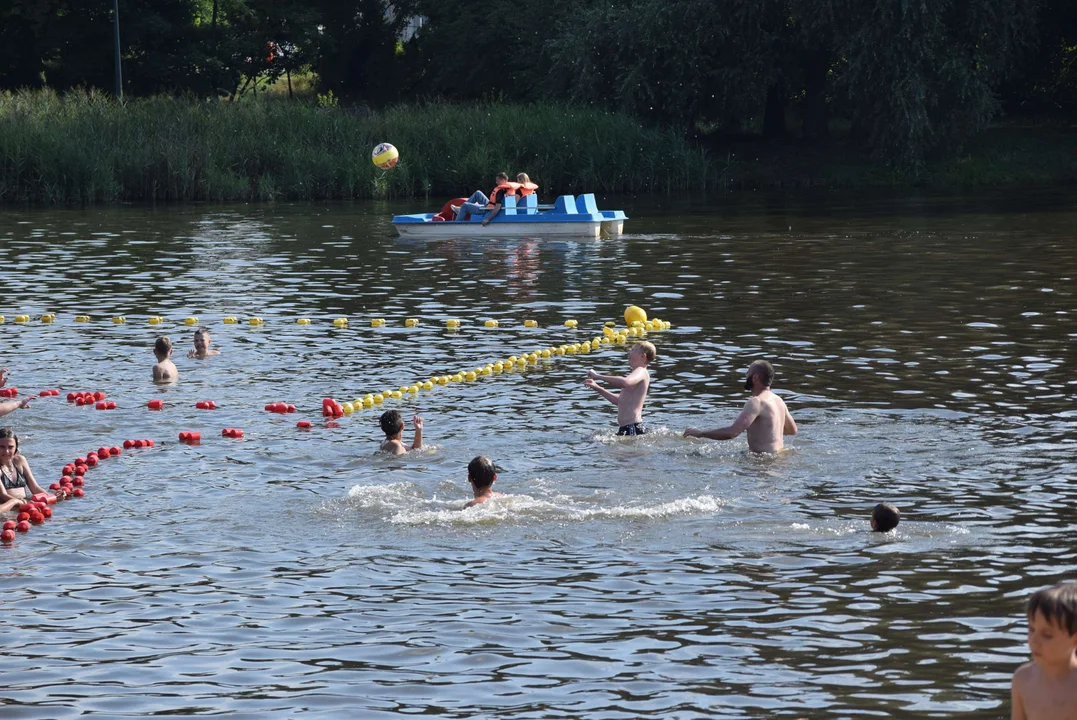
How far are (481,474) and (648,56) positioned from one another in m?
35.4

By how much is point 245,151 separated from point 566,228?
14.1 metres

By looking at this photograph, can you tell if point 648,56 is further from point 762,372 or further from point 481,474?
point 481,474

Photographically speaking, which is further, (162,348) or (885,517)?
(162,348)

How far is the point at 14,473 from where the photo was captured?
479 inches

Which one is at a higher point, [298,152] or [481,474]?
[298,152]

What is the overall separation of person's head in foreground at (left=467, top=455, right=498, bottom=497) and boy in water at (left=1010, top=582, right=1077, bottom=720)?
5.66 meters

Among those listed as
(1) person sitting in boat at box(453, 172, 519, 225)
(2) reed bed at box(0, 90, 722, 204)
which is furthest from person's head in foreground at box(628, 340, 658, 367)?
(2) reed bed at box(0, 90, 722, 204)

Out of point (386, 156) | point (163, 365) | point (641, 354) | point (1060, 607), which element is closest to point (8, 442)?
point (163, 365)

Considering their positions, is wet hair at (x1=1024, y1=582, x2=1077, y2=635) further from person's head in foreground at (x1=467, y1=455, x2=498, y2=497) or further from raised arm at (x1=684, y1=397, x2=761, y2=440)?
raised arm at (x1=684, y1=397, x2=761, y2=440)

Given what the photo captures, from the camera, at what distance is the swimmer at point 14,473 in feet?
39.4

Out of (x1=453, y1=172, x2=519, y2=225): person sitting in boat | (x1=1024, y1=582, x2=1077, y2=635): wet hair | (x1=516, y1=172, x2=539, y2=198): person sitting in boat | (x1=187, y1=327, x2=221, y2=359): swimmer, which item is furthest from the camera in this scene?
(x1=516, y1=172, x2=539, y2=198): person sitting in boat

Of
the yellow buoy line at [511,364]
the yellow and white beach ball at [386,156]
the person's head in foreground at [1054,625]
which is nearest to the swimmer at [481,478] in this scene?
the yellow buoy line at [511,364]

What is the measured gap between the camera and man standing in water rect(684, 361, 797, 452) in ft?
43.0

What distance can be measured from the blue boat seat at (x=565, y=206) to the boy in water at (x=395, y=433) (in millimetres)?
19166
